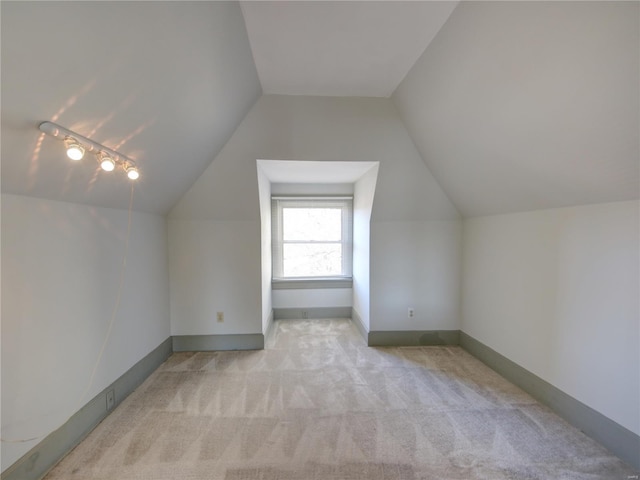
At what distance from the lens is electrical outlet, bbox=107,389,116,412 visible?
2016 mm

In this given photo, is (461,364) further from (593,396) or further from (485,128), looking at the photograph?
(485,128)

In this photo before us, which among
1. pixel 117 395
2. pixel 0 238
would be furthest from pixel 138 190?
pixel 117 395

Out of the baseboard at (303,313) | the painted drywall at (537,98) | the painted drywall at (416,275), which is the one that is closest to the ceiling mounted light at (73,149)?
the painted drywall at (537,98)

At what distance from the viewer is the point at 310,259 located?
416 centimetres

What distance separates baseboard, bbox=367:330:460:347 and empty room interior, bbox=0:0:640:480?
0.04m

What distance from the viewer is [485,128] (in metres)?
1.90

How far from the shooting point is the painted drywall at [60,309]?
4.46 ft

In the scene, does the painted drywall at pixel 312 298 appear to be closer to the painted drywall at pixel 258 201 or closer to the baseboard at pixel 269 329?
the baseboard at pixel 269 329

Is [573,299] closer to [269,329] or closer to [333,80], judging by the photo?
[333,80]

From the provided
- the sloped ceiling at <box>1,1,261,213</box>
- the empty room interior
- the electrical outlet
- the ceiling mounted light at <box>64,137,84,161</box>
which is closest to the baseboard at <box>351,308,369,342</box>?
the empty room interior

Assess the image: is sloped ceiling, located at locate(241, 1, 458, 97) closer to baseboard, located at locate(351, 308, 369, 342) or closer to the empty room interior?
the empty room interior

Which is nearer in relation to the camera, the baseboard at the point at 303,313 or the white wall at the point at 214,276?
the white wall at the point at 214,276

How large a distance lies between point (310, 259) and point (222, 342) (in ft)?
5.55

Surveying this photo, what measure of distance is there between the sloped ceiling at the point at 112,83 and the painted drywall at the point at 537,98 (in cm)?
133
